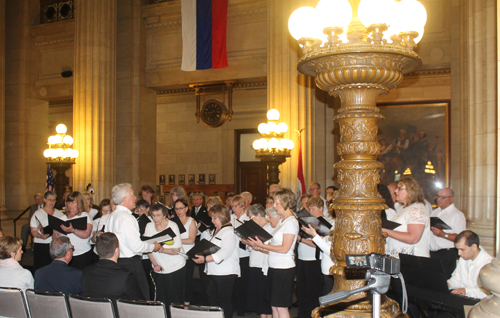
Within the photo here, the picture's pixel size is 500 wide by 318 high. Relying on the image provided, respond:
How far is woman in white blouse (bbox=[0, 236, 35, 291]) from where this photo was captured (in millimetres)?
4730

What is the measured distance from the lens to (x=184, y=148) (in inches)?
772

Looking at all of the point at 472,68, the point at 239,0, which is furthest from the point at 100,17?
the point at 472,68

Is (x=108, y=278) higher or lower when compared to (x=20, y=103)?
lower

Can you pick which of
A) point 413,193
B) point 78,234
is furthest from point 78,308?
point 413,193

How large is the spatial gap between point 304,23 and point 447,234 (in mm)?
4153

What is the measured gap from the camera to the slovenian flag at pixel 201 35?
42.4 ft

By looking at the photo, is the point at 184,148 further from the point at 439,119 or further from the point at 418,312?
the point at 418,312

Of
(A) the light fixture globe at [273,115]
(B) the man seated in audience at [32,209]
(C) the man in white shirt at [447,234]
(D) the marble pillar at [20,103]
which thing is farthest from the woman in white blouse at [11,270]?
(D) the marble pillar at [20,103]

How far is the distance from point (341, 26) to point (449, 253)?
4342mm

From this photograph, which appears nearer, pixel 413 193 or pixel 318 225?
pixel 413 193

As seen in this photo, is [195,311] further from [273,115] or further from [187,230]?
[273,115]

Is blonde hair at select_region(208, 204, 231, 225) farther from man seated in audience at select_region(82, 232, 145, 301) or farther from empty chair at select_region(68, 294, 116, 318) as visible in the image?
empty chair at select_region(68, 294, 116, 318)

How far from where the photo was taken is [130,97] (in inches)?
574

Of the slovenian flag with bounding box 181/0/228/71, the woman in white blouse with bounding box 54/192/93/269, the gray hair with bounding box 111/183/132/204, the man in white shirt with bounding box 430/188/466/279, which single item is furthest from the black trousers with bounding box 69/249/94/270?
the slovenian flag with bounding box 181/0/228/71
